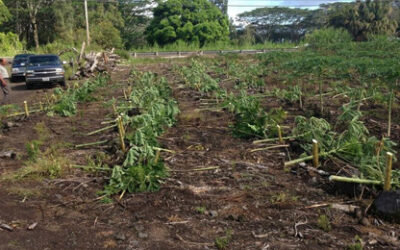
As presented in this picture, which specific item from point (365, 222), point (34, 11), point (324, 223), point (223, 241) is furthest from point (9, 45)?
point (365, 222)

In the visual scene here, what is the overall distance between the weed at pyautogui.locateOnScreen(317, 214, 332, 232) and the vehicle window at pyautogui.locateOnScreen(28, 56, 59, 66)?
53.9 feet

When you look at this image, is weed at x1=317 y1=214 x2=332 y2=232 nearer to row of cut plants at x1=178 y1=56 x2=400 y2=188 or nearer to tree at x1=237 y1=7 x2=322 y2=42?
row of cut plants at x1=178 y1=56 x2=400 y2=188

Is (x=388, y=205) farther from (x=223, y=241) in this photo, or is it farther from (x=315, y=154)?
(x=223, y=241)

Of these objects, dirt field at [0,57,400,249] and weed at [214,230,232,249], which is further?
dirt field at [0,57,400,249]

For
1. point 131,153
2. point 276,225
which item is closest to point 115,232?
point 131,153

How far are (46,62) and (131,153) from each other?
1434 cm

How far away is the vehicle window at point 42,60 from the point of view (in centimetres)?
1769

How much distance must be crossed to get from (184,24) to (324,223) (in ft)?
159

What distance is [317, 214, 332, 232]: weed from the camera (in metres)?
4.10

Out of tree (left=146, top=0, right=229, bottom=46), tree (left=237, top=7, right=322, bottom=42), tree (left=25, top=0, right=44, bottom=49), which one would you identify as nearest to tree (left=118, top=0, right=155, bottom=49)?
tree (left=146, top=0, right=229, bottom=46)

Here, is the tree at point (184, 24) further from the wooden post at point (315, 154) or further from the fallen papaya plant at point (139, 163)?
the wooden post at point (315, 154)

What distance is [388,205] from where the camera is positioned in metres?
4.24

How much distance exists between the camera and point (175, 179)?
551 centimetres

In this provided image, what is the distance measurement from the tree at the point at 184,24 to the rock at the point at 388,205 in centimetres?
4679
